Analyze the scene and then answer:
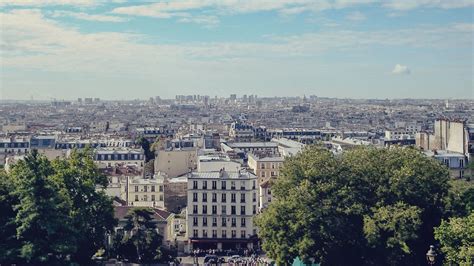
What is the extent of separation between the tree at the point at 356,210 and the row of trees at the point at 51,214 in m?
9.24

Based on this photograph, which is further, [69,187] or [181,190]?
[181,190]

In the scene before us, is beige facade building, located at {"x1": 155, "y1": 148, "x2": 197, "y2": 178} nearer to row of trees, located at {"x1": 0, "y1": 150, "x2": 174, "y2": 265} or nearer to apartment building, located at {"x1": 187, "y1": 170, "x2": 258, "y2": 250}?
apartment building, located at {"x1": 187, "y1": 170, "x2": 258, "y2": 250}

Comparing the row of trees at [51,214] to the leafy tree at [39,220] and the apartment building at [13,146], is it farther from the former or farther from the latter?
the apartment building at [13,146]

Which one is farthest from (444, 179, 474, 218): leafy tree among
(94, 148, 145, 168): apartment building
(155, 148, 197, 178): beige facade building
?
(94, 148, 145, 168): apartment building

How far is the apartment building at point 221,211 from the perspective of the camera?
55.8m

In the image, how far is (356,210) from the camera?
38.3 m

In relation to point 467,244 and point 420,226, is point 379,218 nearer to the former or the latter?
point 420,226

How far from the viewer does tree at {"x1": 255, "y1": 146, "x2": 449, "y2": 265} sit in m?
37.5

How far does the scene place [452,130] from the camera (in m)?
76.9

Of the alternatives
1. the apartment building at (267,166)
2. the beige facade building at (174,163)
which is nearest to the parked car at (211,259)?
the apartment building at (267,166)

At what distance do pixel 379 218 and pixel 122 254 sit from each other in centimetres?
1613

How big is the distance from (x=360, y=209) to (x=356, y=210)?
0.67ft

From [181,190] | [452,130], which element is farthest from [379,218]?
[452,130]

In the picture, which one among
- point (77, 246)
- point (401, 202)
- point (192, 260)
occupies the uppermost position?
point (401, 202)
